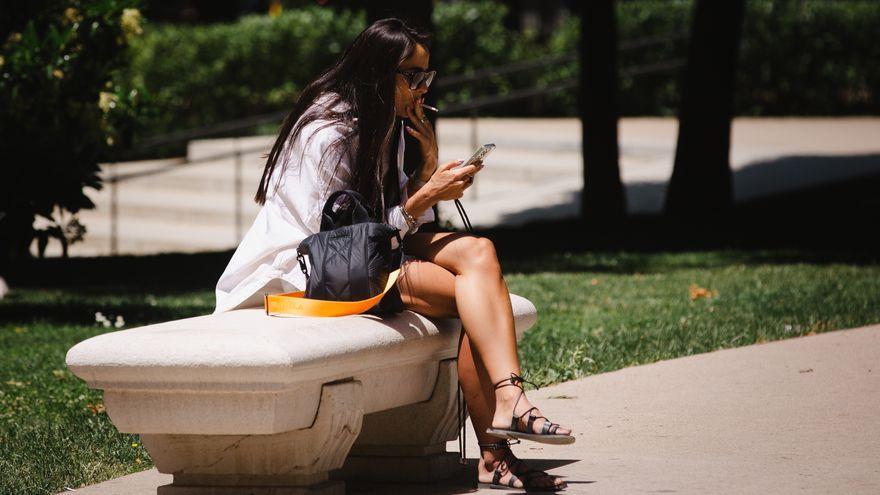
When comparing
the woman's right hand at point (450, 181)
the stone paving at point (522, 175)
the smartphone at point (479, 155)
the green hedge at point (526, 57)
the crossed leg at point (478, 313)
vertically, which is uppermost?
the smartphone at point (479, 155)

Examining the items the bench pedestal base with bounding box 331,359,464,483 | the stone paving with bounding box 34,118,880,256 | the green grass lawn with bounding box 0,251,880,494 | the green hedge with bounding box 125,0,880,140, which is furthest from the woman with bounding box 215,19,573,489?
the green hedge with bounding box 125,0,880,140

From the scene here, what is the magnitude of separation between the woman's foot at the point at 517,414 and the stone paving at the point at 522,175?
10.4 meters

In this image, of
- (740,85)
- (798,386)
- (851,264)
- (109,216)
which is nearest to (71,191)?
(798,386)

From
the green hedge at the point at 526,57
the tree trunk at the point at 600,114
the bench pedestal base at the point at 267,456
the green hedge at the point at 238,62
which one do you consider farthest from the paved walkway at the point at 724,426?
the green hedge at the point at 238,62

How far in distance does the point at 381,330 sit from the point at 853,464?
1.76 metres

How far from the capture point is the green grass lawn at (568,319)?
18.8ft

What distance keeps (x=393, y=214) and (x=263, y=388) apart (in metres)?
1.01

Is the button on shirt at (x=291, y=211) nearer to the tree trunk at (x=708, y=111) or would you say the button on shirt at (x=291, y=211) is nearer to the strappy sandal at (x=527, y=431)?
the strappy sandal at (x=527, y=431)

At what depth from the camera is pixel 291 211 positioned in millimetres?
4852

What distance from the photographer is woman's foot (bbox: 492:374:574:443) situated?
448 centimetres

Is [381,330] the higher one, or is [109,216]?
[381,330]

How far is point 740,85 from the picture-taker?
22.6m

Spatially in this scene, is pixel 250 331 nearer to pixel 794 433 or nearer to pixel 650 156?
pixel 794 433

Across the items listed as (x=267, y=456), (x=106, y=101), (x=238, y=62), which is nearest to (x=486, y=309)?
(x=267, y=456)
